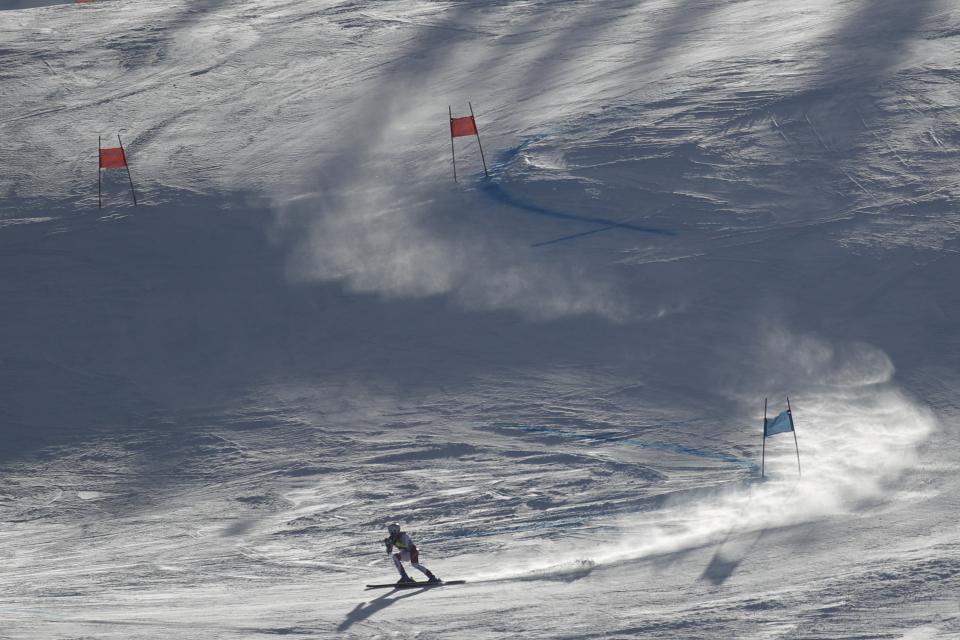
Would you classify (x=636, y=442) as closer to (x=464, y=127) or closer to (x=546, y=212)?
(x=546, y=212)

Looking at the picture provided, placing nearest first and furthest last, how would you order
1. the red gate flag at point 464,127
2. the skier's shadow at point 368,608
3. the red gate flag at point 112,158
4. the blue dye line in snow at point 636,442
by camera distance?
the skier's shadow at point 368,608, the blue dye line in snow at point 636,442, the red gate flag at point 464,127, the red gate flag at point 112,158

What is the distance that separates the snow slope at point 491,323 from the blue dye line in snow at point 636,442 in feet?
0.23

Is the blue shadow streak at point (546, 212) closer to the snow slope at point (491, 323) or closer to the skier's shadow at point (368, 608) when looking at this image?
the snow slope at point (491, 323)

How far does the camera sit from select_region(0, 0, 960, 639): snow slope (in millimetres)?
10055

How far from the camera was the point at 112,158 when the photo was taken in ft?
57.0

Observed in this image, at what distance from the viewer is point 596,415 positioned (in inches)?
527

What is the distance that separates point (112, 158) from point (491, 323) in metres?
6.32

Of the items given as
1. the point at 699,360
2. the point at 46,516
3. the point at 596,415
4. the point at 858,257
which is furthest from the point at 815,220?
the point at 46,516

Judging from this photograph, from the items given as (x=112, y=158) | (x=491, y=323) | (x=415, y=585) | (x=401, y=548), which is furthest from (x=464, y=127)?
(x=415, y=585)

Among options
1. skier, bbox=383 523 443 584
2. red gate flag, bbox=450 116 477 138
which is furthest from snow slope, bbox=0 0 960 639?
red gate flag, bbox=450 116 477 138

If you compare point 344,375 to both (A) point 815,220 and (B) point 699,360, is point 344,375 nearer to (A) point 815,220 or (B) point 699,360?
(B) point 699,360

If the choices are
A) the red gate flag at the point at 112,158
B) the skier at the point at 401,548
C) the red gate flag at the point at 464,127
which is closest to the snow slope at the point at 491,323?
the skier at the point at 401,548

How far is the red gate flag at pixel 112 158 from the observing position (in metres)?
17.2

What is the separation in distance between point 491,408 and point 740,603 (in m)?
5.25
